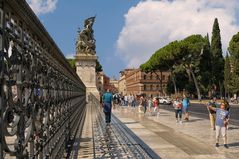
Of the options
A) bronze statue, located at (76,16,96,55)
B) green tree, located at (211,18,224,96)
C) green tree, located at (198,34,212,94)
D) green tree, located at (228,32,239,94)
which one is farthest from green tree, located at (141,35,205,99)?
bronze statue, located at (76,16,96,55)

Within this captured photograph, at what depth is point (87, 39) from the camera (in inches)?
1638

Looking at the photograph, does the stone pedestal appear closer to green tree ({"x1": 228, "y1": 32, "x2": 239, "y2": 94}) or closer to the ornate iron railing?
green tree ({"x1": 228, "y1": 32, "x2": 239, "y2": 94})

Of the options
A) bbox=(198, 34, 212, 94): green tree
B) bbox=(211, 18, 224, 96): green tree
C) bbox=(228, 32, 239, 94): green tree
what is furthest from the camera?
bbox=(211, 18, 224, 96): green tree

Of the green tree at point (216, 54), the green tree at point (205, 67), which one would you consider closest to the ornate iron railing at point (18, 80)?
the green tree at point (205, 67)

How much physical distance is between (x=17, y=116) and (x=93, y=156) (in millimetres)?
5941

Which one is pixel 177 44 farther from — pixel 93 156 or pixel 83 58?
pixel 93 156

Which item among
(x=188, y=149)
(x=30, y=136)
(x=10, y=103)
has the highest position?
(x=10, y=103)

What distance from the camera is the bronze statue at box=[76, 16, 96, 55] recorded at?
4050 cm

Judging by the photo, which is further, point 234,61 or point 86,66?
point 234,61

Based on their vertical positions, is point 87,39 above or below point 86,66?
above

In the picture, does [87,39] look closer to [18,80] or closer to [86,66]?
[86,66]

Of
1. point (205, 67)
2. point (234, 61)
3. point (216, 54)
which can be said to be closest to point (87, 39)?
point (234, 61)

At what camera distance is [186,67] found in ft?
251

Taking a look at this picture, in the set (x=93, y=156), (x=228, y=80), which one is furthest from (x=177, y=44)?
(x=93, y=156)
